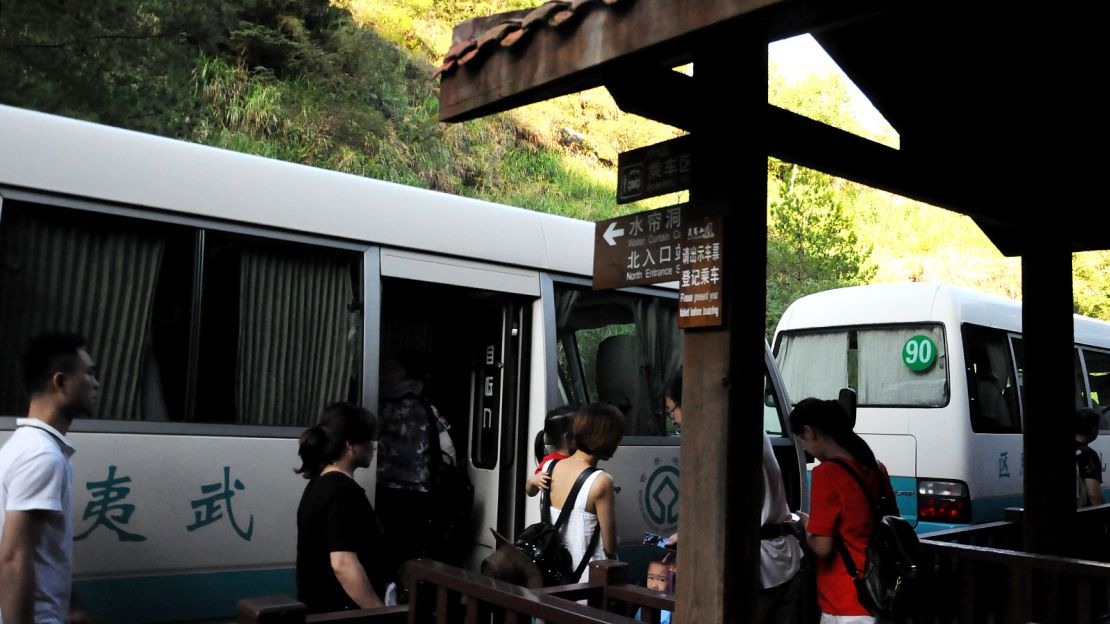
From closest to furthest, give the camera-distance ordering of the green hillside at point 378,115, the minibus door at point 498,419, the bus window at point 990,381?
1. the minibus door at point 498,419
2. the bus window at point 990,381
3. the green hillside at point 378,115

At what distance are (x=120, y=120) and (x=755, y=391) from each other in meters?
8.17

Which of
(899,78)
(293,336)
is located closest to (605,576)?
(293,336)

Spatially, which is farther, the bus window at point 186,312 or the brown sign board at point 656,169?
the bus window at point 186,312

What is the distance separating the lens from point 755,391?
305 centimetres

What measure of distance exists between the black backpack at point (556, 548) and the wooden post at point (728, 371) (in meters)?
1.19

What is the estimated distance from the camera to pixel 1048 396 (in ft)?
16.9

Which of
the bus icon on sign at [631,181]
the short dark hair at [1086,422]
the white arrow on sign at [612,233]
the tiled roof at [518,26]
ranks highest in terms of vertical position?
the tiled roof at [518,26]

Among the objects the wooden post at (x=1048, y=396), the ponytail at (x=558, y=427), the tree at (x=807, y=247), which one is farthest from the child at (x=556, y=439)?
the tree at (x=807, y=247)

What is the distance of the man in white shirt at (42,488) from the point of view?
2717 mm

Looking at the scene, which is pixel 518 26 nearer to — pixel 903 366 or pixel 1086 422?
pixel 1086 422

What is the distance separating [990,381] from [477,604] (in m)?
7.39

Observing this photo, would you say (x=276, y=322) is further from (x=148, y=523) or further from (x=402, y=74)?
(x=402, y=74)

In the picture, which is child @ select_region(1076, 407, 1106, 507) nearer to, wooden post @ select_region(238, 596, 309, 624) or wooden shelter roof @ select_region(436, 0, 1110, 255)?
wooden shelter roof @ select_region(436, 0, 1110, 255)

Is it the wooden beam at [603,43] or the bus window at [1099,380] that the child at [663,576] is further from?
the bus window at [1099,380]
